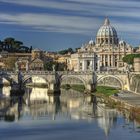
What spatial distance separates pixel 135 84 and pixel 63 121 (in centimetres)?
1618

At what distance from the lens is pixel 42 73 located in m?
51.4

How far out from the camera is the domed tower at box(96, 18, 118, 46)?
Result: 101 m

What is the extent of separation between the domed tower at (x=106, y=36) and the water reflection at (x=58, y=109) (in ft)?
172

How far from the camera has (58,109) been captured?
3831 cm

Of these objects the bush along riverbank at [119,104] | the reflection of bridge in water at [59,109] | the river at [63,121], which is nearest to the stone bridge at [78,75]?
the bush along riverbank at [119,104]

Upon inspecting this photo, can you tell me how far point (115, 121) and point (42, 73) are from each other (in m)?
20.3

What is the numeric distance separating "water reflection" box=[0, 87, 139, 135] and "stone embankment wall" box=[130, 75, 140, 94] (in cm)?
324

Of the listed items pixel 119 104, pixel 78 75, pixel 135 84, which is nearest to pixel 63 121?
pixel 119 104

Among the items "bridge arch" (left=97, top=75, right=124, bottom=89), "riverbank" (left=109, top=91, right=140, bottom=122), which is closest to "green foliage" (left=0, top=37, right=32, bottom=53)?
"bridge arch" (left=97, top=75, right=124, bottom=89)

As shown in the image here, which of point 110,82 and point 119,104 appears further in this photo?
point 110,82

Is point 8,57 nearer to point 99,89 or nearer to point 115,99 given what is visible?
point 99,89

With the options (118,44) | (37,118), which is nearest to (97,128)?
(37,118)

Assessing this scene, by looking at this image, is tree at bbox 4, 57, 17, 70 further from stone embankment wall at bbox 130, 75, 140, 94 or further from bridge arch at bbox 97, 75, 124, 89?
stone embankment wall at bbox 130, 75, 140, 94

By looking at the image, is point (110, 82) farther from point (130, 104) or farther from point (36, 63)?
point (36, 63)
